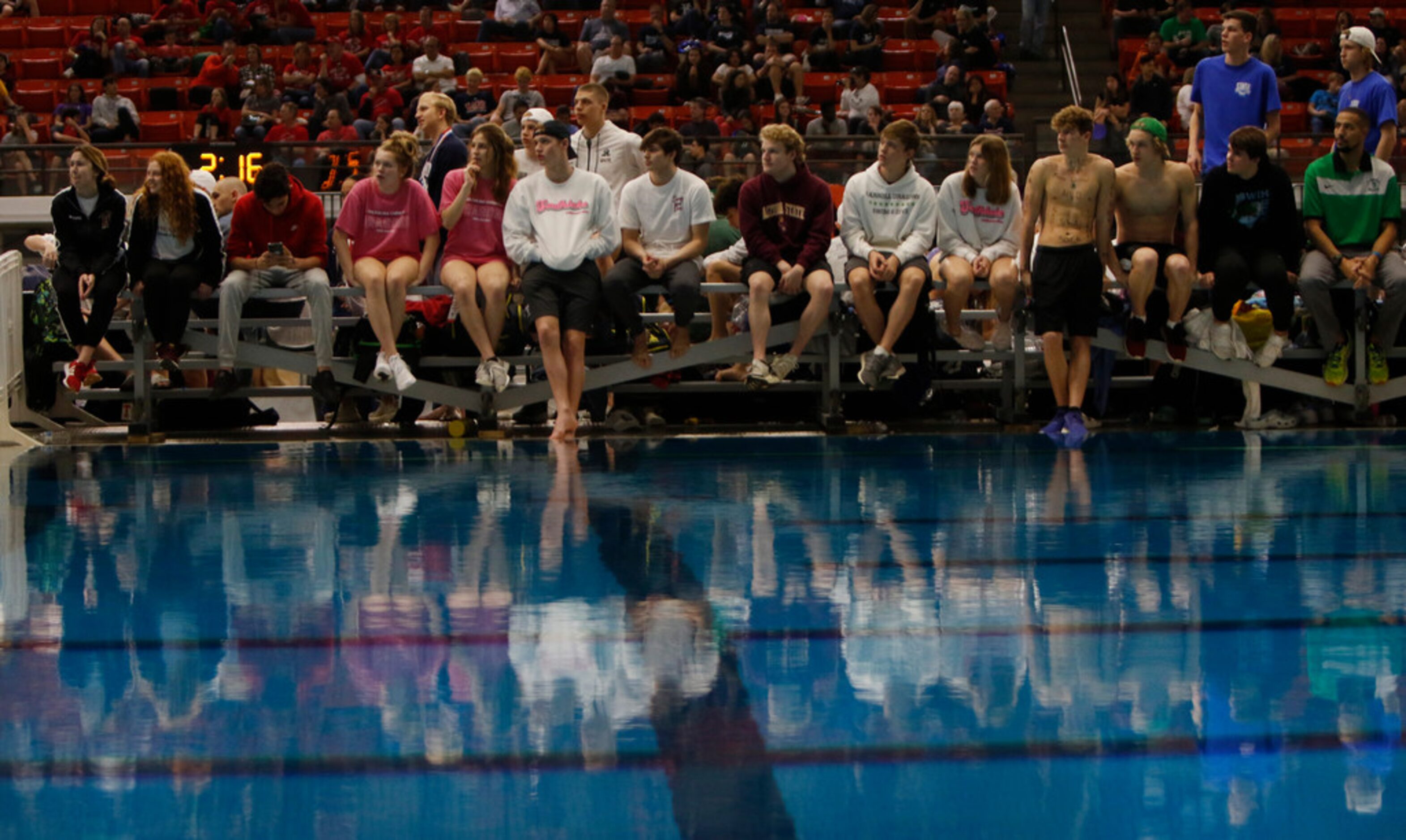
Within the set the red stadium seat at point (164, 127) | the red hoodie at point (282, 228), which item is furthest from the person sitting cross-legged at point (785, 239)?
the red stadium seat at point (164, 127)

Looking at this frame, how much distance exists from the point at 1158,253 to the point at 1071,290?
542mm

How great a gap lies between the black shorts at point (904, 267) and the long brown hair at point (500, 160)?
1.82 metres

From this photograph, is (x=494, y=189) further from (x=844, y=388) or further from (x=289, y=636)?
(x=289, y=636)

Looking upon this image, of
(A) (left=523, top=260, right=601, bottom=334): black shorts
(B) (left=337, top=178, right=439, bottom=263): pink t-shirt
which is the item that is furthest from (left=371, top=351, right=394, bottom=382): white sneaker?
(A) (left=523, top=260, right=601, bottom=334): black shorts

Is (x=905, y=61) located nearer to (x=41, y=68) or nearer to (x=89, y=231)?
(x=41, y=68)

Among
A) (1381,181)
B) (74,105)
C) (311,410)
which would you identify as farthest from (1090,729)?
(74,105)

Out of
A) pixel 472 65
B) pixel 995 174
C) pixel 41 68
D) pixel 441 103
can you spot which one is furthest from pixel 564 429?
pixel 41 68

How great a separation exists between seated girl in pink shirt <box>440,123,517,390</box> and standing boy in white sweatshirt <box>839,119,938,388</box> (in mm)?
1803

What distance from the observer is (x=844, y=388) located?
8.77 meters

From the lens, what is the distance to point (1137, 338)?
331 inches

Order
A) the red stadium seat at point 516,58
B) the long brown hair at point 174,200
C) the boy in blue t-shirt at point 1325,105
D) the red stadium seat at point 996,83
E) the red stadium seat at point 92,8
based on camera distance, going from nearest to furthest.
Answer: the long brown hair at point 174,200 < the boy in blue t-shirt at point 1325,105 < the red stadium seat at point 996,83 < the red stadium seat at point 516,58 < the red stadium seat at point 92,8

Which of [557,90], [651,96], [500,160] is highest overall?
[557,90]

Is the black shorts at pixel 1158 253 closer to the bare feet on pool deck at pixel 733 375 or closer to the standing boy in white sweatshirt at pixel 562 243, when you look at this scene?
the bare feet on pool deck at pixel 733 375

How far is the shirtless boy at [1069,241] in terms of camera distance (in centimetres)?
826
